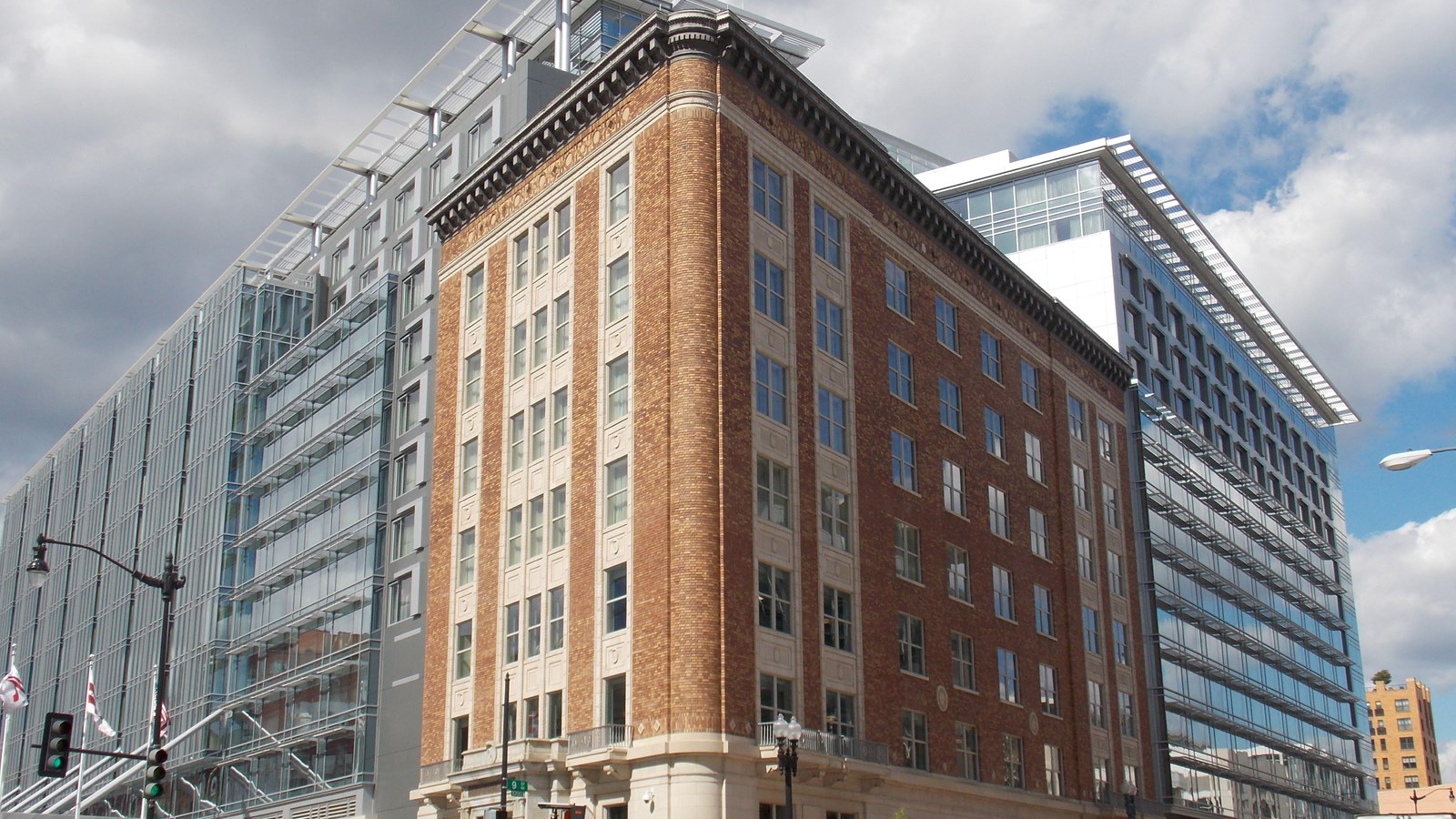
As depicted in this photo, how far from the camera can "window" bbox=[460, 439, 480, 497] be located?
49500mm

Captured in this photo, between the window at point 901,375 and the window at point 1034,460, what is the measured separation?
10498mm

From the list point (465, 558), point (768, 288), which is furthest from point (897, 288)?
point (465, 558)

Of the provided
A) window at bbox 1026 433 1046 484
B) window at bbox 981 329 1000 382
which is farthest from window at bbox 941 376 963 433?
window at bbox 1026 433 1046 484

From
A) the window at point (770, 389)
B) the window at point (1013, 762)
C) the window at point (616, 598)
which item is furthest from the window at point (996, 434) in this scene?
the window at point (616, 598)

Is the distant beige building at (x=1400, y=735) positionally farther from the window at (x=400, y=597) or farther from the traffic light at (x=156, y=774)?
the traffic light at (x=156, y=774)

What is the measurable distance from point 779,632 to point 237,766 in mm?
36888

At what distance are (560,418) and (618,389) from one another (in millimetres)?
3306

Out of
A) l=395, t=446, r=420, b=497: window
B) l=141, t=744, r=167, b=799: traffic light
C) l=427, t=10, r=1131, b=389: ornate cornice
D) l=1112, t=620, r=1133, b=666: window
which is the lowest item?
l=141, t=744, r=167, b=799: traffic light

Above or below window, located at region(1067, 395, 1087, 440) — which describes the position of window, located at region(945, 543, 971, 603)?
below

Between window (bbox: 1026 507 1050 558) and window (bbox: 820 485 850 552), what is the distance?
1559 centimetres

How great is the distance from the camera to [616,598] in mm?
41281

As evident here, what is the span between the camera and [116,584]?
283 ft

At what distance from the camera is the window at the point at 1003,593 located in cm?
5462

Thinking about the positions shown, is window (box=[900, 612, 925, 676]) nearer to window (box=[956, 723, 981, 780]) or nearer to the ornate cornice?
window (box=[956, 723, 981, 780])
